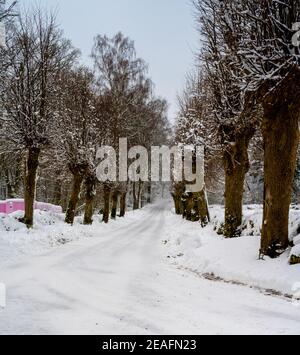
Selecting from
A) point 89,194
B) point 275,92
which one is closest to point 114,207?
point 89,194

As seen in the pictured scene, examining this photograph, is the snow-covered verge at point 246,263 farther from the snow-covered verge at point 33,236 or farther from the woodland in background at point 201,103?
the snow-covered verge at point 33,236

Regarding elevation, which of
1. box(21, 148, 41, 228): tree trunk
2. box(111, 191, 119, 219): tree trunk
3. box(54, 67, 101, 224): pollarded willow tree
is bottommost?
box(111, 191, 119, 219): tree trunk

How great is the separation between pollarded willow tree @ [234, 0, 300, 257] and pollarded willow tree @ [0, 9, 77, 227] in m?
10.7

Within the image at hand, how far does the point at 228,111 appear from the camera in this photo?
13461mm

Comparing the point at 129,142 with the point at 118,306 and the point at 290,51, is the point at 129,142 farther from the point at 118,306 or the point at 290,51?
the point at 118,306

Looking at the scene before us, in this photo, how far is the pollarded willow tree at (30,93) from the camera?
674 inches

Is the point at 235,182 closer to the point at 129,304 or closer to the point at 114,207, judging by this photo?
the point at 129,304

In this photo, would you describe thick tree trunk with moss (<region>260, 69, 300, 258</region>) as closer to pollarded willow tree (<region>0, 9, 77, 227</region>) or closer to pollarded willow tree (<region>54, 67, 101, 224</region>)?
pollarded willow tree (<region>0, 9, 77, 227</region>)

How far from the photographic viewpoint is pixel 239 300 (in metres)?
6.92

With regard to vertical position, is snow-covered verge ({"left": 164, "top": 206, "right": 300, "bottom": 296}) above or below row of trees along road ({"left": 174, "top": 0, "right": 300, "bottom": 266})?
below

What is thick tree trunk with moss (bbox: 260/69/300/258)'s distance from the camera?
9336mm

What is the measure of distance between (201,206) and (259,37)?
14.9 meters

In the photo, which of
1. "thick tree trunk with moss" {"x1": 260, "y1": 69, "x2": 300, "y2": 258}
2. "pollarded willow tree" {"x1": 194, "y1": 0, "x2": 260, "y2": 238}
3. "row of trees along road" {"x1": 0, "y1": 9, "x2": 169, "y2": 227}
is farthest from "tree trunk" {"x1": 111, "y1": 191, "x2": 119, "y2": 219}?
"thick tree trunk with moss" {"x1": 260, "y1": 69, "x2": 300, "y2": 258}

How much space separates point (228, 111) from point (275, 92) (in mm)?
4122
